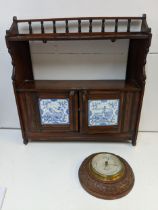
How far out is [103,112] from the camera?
3.53 ft

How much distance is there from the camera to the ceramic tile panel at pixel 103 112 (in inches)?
41.2

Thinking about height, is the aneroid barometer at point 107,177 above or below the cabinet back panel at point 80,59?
below

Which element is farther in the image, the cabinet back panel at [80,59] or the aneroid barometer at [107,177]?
the cabinet back panel at [80,59]

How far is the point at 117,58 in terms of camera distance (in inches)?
43.8

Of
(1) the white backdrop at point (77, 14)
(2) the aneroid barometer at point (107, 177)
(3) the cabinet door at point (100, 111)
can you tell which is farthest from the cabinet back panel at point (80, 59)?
(2) the aneroid barometer at point (107, 177)

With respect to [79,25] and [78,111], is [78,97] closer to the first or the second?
[78,111]

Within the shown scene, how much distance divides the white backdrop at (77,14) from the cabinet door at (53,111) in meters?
0.18

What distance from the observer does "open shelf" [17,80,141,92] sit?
1014 millimetres

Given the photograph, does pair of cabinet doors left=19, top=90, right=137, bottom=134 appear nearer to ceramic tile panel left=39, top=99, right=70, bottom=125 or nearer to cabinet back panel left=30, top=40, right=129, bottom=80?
ceramic tile panel left=39, top=99, right=70, bottom=125

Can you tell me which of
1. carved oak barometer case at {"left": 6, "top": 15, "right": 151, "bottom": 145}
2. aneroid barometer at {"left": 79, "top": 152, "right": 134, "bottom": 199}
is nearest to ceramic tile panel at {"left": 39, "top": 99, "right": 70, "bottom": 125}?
carved oak barometer case at {"left": 6, "top": 15, "right": 151, "bottom": 145}

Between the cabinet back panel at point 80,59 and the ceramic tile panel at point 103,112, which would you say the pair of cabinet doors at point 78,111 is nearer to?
the ceramic tile panel at point 103,112

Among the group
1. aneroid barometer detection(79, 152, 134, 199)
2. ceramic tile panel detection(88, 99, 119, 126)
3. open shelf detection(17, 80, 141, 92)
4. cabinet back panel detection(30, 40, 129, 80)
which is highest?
cabinet back panel detection(30, 40, 129, 80)

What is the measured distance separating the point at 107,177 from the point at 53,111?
0.40 meters

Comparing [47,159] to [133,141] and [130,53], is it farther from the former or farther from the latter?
[130,53]
